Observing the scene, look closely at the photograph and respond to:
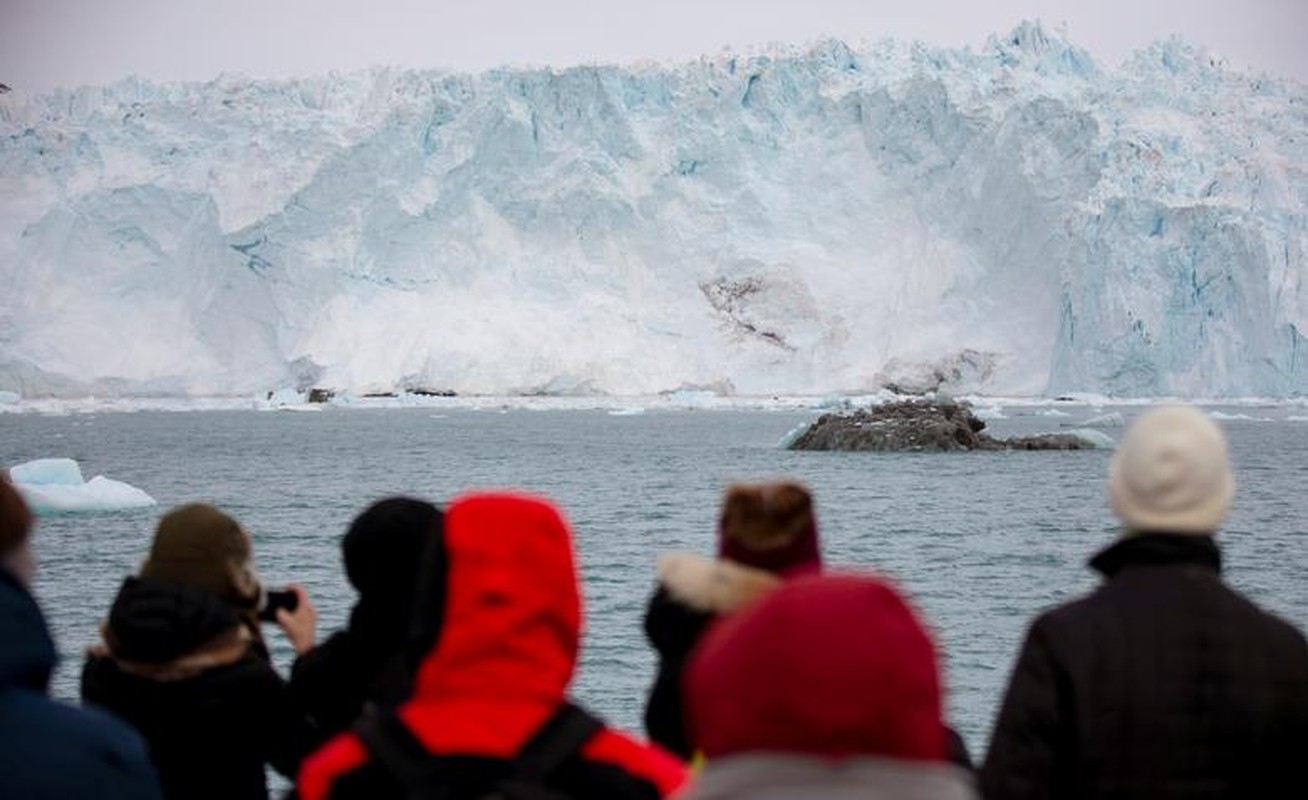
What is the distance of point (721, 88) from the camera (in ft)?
213

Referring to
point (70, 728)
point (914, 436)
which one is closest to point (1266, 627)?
point (70, 728)

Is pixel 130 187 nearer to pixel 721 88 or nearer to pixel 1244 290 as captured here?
pixel 721 88

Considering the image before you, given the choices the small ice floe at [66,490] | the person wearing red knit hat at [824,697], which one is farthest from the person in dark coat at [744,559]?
the small ice floe at [66,490]

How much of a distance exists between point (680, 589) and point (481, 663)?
75 cm

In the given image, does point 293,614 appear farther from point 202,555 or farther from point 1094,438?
point 1094,438

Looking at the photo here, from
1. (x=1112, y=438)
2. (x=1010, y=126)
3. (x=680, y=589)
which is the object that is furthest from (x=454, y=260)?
(x=680, y=589)

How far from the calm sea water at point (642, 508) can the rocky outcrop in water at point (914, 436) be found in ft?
3.16

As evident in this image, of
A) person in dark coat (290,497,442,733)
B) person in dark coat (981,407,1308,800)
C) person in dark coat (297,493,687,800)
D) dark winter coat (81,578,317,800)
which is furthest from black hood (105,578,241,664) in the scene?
person in dark coat (981,407,1308,800)

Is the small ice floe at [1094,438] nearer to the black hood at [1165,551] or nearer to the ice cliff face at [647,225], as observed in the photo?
the ice cliff face at [647,225]

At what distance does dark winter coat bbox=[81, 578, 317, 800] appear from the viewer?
2.93 metres

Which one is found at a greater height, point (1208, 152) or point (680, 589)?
point (1208, 152)

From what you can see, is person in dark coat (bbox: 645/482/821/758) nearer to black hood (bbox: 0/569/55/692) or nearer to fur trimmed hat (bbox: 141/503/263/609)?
fur trimmed hat (bbox: 141/503/263/609)

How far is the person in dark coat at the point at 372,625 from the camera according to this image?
8.67 ft

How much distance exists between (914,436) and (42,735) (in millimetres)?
42792
